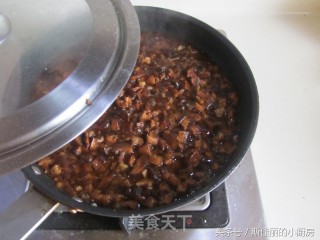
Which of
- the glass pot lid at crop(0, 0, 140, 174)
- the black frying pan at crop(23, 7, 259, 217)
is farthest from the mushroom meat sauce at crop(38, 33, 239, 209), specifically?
the glass pot lid at crop(0, 0, 140, 174)

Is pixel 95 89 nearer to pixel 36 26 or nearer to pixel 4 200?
pixel 36 26

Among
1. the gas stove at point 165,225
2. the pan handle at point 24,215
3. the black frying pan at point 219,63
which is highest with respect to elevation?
the black frying pan at point 219,63

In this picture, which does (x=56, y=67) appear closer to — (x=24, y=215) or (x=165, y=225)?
(x=24, y=215)

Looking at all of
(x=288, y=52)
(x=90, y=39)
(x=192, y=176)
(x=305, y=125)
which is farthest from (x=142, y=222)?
(x=288, y=52)

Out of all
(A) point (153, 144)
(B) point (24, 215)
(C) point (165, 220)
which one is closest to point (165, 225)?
(C) point (165, 220)

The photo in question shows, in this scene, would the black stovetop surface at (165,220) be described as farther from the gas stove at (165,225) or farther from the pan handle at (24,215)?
the pan handle at (24,215)

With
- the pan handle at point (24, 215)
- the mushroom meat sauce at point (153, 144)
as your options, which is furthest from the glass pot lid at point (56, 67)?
the mushroom meat sauce at point (153, 144)
